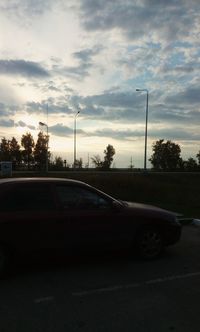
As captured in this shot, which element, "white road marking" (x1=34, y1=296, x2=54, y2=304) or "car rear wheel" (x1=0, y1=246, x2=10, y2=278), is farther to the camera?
"car rear wheel" (x1=0, y1=246, x2=10, y2=278)

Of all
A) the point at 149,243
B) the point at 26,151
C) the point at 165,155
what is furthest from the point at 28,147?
the point at 149,243

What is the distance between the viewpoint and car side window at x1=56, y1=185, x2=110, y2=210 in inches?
276

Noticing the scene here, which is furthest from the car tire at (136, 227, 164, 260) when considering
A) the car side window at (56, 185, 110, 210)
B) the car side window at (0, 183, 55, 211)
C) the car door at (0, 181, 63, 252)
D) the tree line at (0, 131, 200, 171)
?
the tree line at (0, 131, 200, 171)

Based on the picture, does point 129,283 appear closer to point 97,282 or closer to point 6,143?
point 97,282

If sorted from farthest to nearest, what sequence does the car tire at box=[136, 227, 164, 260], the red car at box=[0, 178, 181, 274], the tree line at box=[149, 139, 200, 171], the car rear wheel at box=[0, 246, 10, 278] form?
the tree line at box=[149, 139, 200, 171], the car tire at box=[136, 227, 164, 260], the red car at box=[0, 178, 181, 274], the car rear wheel at box=[0, 246, 10, 278]

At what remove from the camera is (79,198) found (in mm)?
7117

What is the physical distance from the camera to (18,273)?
6688 mm

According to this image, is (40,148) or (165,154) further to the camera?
(165,154)

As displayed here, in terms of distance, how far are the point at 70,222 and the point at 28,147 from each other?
234 feet

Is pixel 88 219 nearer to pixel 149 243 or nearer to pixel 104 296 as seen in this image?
pixel 149 243

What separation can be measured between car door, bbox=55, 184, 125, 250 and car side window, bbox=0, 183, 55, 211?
0.68 ft

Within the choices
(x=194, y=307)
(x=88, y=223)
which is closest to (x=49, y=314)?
(x=194, y=307)

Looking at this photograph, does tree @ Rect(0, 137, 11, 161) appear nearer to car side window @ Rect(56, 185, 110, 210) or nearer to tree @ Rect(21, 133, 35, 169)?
tree @ Rect(21, 133, 35, 169)

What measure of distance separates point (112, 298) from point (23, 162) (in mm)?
72622
